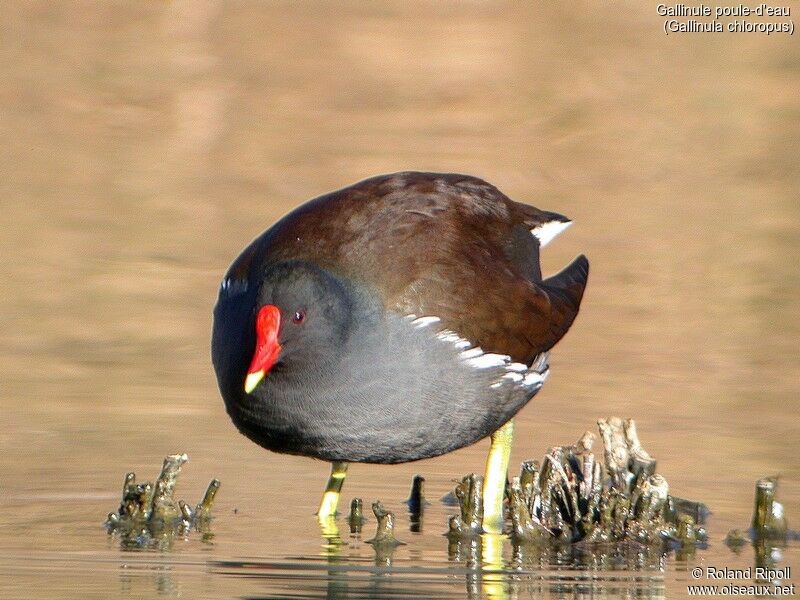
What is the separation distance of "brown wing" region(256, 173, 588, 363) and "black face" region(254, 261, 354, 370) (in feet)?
0.61

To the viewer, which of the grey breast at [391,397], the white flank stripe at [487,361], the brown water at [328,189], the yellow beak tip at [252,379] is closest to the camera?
the yellow beak tip at [252,379]

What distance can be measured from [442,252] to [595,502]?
1091 millimetres

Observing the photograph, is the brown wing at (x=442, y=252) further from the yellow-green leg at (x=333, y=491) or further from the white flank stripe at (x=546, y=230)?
the yellow-green leg at (x=333, y=491)

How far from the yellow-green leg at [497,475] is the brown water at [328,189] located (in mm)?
187

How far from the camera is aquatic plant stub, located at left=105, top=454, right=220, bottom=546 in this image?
19.9 feet

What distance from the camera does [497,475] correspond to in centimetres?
674

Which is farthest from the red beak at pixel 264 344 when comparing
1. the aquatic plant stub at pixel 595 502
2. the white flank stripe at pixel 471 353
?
the aquatic plant stub at pixel 595 502

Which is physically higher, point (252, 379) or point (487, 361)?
point (487, 361)

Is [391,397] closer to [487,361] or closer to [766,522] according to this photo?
[487,361]

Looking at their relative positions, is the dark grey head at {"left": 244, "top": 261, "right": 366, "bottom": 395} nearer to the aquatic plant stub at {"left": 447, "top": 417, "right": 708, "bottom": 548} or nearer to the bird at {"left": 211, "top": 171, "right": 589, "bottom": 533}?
the bird at {"left": 211, "top": 171, "right": 589, "bottom": 533}

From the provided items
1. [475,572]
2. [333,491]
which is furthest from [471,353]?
[475,572]

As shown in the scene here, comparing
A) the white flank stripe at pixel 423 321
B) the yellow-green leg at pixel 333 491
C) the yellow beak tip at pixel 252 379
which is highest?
the white flank stripe at pixel 423 321

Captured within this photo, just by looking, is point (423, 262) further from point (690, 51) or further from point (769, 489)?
Answer: point (690, 51)

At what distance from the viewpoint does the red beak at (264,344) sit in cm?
558
